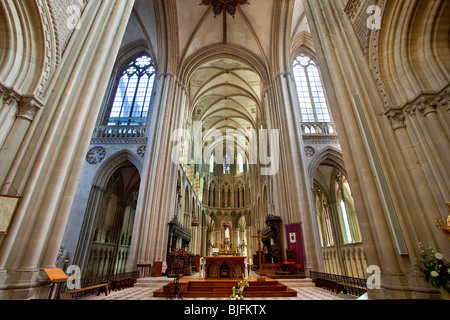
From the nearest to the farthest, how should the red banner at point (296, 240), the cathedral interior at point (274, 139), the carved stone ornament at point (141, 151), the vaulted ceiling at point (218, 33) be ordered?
the cathedral interior at point (274, 139) → the red banner at point (296, 240) → the carved stone ornament at point (141, 151) → the vaulted ceiling at point (218, 33)

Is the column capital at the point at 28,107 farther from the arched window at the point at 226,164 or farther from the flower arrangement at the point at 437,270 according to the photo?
the arched window at the point at 226,164

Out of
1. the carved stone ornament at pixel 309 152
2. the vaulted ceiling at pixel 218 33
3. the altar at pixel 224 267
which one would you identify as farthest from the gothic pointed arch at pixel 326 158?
the vaulted ceiling at pixel 218 33

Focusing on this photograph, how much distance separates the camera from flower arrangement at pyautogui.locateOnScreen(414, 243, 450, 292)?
3.14m

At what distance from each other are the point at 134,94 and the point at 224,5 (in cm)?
944

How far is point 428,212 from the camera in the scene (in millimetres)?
3719

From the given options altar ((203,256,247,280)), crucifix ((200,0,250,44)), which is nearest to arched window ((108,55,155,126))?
crucifix ((200,0,250,44))

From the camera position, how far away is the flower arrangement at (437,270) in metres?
3.14

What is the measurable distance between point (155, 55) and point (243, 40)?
7094 mm

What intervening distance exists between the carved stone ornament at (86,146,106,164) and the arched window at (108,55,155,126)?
237cm

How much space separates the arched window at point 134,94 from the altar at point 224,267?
1092 centimetres

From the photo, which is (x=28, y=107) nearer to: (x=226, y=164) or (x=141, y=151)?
(x=141, y=151)
